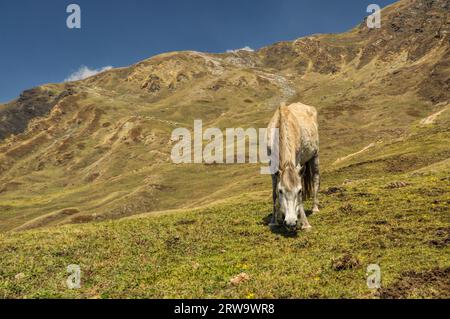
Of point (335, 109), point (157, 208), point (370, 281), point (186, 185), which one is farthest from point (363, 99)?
point (370, 281)

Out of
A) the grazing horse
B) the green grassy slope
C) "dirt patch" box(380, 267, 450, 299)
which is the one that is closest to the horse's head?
the grazing horse

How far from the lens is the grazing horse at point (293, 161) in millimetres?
17953

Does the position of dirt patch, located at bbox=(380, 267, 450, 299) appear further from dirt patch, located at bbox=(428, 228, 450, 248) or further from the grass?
dirt patch, located at bbox=(428, 228, 450, 248)

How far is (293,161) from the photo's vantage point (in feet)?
62.3

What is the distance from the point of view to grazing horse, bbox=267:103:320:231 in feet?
58.9

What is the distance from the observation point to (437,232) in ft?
59.4

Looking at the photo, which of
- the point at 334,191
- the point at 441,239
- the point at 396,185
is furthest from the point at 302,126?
the point at 396,185

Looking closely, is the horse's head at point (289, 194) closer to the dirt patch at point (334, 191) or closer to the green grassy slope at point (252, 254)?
the green grassy slope at point (252, 254)

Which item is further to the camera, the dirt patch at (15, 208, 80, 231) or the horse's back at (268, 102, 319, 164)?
the dirt patch at (15, 208, 80, 231)

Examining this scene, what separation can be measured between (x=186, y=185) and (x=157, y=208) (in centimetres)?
1507

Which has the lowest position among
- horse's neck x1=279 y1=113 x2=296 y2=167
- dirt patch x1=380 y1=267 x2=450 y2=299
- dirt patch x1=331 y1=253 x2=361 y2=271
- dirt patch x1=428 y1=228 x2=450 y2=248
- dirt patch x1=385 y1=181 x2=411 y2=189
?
dirt patch x1=380 y1=267 x2=450 y2=299

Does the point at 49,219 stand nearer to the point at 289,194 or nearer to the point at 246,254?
the point at 246,254

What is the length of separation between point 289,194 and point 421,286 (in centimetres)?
638
